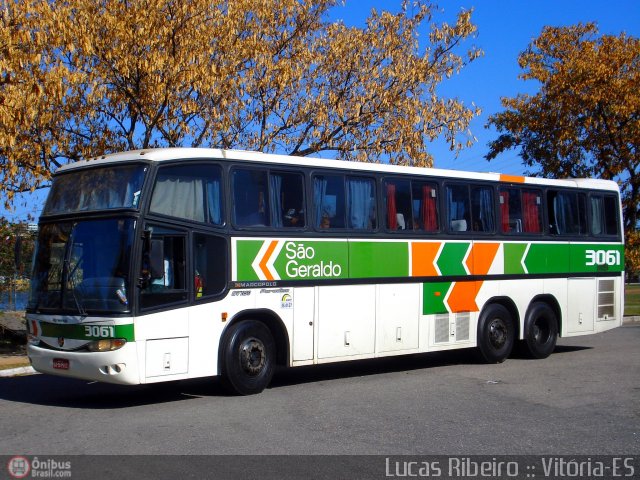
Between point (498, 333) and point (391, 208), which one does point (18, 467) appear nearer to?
point (391, 208)

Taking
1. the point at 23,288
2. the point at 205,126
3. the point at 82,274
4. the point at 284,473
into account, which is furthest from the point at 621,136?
the point at 284,473

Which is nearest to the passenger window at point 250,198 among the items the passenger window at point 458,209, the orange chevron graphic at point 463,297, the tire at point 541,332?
the passenger window at point 458,209

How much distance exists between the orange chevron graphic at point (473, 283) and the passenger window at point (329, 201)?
300 cm

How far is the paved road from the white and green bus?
64 cm

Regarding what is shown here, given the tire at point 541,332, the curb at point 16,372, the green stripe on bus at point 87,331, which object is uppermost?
the green stripe on bus at point 87,331

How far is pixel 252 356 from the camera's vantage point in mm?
11844

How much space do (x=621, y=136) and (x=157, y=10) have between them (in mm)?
16855

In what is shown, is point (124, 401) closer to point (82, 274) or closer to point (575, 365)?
point (82, 274)

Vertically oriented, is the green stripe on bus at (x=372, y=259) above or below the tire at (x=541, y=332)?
above

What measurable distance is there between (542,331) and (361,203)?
564cm

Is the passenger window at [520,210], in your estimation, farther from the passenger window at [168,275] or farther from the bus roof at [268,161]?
the passenger window at [168,275]

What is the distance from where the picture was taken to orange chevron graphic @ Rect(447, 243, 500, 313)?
14844 mm

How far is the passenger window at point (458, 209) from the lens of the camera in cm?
1482

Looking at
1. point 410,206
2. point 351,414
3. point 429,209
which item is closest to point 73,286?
point 351,414
